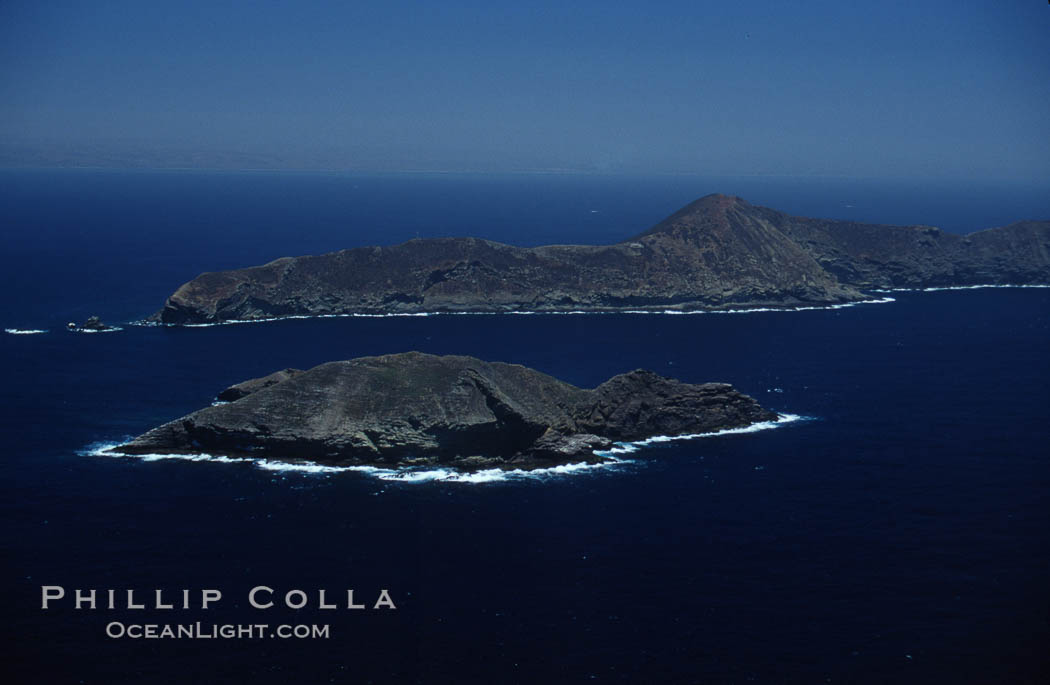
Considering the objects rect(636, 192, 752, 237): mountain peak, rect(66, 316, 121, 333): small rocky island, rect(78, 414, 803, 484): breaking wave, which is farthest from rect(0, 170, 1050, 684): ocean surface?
rect(636, 192, 752, 237): mountain peak

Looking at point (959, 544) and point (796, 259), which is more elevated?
point (796, 259)

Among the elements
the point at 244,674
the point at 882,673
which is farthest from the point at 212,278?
the point at 882,673

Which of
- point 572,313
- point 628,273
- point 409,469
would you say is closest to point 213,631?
point 409,469

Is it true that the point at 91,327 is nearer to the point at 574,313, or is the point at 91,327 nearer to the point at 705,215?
the point at 574,313

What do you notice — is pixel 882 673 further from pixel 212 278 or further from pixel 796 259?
pixel 796 259

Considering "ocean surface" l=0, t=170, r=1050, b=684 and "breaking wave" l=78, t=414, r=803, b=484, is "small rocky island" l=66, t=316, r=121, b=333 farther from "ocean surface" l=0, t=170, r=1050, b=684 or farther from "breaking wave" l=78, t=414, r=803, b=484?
"breaking wave" l=78, t=414, r=803, b=484
